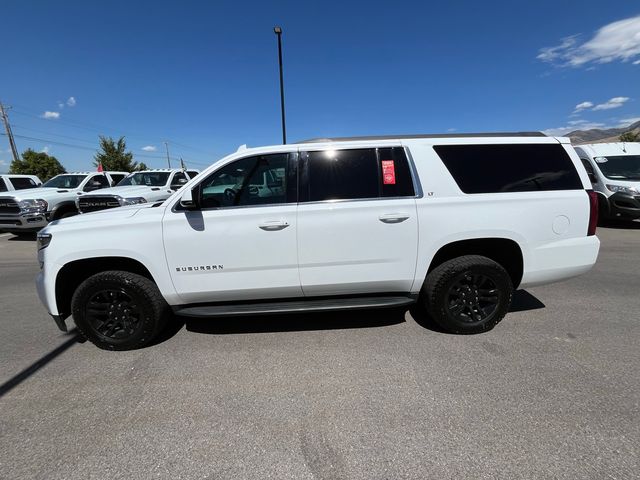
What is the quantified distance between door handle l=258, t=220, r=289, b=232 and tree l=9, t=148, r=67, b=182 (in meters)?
49.6

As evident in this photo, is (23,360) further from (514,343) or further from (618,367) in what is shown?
(618,367)

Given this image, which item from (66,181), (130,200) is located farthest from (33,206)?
(66,181)

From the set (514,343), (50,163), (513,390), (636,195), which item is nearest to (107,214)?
(513,390)

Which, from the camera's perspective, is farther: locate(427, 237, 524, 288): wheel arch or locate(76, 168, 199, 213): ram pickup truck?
locate(76, 168, 199, 213): ram pickup truck

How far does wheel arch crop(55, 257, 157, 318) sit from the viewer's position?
3.52 m

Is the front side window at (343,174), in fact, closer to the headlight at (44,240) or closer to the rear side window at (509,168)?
the rear side window at (509,168)

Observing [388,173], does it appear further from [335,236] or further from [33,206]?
[33,206]

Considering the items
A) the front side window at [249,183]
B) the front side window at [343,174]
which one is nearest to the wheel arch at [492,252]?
the front side window at [343,174]

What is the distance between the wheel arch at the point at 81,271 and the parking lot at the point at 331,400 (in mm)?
517

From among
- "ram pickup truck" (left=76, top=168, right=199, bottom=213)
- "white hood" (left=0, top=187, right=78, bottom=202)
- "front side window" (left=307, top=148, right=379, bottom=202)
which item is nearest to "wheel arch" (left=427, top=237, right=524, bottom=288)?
"front side window" (left=307, top=148, right=379, bottom=202)

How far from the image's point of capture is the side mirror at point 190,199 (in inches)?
133

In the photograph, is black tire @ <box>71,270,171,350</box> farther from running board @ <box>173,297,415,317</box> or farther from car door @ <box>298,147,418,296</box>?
car door @ <box>298,147,418,296</box>

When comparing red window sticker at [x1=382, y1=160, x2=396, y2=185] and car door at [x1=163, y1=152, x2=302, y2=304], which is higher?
red window sticker at [x1=382, y1=160, x2=396, y2=185]

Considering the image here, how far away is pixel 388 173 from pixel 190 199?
1859 millimetres
